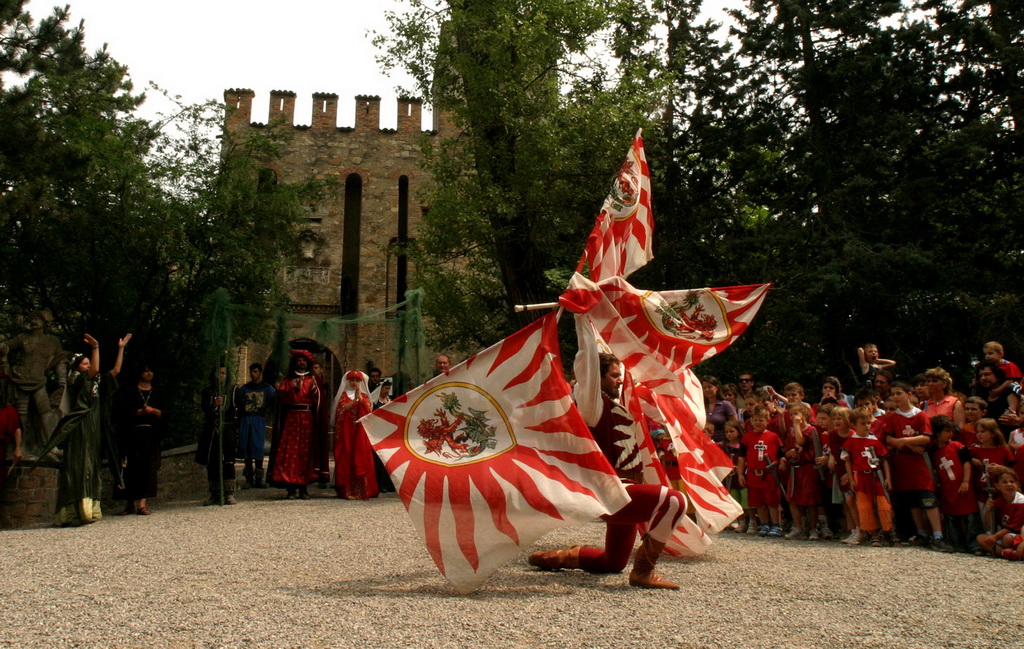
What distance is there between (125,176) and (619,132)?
796 cm

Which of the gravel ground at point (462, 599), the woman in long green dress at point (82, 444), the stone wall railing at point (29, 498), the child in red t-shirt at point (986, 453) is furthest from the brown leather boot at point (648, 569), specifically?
the stone wall railing at point (29, 498)

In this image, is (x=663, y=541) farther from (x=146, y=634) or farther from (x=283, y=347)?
(x=283, y=347)

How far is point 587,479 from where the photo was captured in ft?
18.3

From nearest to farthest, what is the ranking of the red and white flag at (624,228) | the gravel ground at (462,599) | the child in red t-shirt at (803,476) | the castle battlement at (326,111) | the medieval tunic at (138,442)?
the gravel ground at (462,599) → the red and white flag at (624,228) → the child in red t-shirt at (803,476) → the medieval tunic at (138,442) → the castle battlement at (326,111)

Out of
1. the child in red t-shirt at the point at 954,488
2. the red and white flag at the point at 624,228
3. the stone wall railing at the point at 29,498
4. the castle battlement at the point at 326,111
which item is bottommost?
the stone wall railing at the point at 29,498

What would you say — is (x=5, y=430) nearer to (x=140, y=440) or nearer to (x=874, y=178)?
(x=140, y=440)

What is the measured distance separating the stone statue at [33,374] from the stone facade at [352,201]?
17.7m

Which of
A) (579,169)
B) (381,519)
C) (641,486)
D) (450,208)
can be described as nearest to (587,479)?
(641,486)

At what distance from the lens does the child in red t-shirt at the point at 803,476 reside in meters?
8.72

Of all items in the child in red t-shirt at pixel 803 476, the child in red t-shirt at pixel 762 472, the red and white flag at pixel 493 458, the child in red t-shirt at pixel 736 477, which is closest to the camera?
the red and white flag at pixel 493 458

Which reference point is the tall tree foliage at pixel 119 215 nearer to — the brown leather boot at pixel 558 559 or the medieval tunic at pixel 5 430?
the medieval tunic at pixel 5 430

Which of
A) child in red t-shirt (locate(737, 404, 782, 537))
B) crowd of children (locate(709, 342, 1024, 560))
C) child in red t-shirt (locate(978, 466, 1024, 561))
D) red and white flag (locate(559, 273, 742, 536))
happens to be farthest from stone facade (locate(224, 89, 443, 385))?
child in red t-shirt (locate(978, 466, 1024, 561))

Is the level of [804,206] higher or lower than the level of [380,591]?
higher

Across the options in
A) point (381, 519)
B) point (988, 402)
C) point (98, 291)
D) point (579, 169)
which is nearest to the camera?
point (988, 402)
